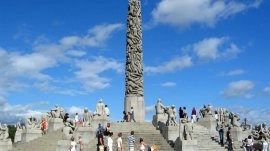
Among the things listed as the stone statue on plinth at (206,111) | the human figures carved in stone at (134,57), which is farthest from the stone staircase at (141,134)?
the human figures carved in stone at (134,57)

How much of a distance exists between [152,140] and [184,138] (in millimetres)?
2680

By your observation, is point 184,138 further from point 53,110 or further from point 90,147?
point 53,110

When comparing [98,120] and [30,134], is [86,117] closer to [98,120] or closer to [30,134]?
[98,120]

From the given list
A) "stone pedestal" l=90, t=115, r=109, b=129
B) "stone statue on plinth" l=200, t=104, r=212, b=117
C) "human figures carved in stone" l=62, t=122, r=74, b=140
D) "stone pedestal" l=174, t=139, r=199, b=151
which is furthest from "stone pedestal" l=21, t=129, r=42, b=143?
"stone statue on plinth" l=200, t=104, r=212, b=117

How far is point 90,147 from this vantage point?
23.3 meters

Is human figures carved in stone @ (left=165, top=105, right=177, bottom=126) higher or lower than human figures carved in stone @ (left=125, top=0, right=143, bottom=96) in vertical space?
lower

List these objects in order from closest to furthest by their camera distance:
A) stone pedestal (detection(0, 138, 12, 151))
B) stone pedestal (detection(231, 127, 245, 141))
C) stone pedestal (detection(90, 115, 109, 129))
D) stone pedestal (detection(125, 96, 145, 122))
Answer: stone pedestal (detection(90, 115, 109, 129)) < stone pedestal (detection(0, 138, 12, 151)) < stone pedestal (detection(231, 127, 245, 141)) < stone pedestal (detection(125, 96, 145, 122))

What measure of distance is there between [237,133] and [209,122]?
2568 mm

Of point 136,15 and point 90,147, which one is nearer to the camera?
point 90,147

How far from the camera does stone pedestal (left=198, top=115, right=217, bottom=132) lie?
2933 cm

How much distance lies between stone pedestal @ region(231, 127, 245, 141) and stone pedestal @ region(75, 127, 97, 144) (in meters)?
9.34

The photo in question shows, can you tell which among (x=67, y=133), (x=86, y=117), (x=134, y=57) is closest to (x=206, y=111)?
(x=134, y=57)

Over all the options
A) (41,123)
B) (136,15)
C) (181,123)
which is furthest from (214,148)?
(136,15)

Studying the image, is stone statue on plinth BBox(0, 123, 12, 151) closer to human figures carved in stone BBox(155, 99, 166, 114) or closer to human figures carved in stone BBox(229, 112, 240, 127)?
human figures carved in stone BBox(155, 99, 166, 114)
